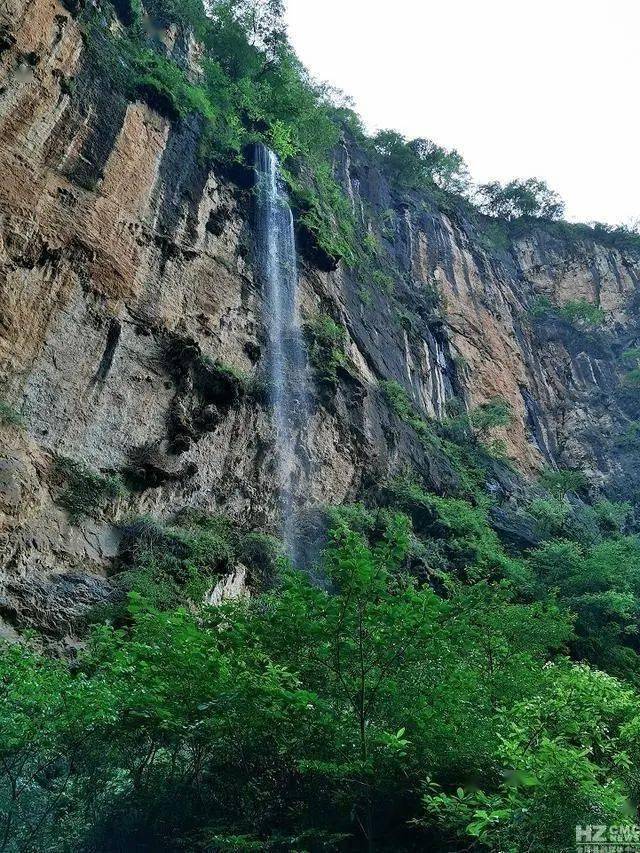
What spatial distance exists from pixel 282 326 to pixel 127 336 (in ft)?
17.6

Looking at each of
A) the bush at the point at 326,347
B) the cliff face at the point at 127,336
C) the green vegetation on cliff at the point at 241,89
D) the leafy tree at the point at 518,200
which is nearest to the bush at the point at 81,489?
the cliff face at the point at 127,336

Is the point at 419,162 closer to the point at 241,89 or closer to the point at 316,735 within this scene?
the point at 241,89

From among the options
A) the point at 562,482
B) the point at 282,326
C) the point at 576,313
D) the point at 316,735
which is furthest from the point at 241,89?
the point at 576,313

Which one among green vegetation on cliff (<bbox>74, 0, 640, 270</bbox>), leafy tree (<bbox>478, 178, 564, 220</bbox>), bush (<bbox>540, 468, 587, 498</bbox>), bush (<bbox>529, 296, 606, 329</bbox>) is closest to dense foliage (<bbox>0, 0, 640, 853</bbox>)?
green vegetation on cliff (<bbox>74, 0, 640, 270</bbox>)

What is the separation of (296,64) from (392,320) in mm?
12140

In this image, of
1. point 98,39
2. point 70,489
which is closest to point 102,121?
point 98,39

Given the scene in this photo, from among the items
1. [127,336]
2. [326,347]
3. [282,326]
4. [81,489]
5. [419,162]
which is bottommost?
[81,489]

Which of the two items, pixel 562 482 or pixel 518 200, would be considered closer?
pixel 562 482

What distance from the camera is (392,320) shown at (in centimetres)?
2477

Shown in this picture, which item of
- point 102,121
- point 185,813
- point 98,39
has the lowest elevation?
point 185,813

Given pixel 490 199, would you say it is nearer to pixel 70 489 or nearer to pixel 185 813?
pixel 70 489

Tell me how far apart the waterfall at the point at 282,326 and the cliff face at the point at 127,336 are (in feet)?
1.21

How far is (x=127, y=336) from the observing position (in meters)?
13.9

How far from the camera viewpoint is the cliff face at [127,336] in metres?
11.4
